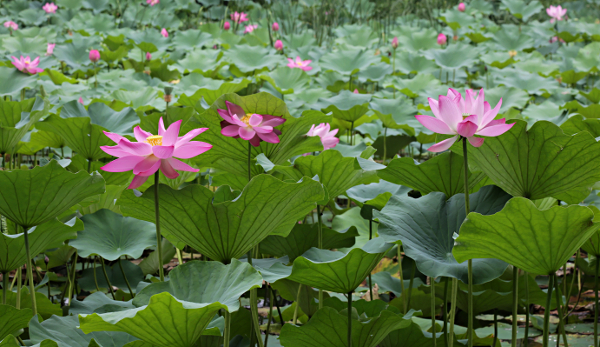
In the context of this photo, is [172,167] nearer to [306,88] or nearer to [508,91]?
[306,88]

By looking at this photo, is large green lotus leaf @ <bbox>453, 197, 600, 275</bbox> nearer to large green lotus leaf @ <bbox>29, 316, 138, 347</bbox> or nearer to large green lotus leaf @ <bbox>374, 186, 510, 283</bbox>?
large green lotus leaf @ <bbox>374, 186, 510, 283</bbox>

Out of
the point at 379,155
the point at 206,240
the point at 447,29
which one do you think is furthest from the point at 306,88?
the point at 447,29

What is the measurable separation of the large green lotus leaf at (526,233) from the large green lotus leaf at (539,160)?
141 mm

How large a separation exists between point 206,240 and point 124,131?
0.81 m

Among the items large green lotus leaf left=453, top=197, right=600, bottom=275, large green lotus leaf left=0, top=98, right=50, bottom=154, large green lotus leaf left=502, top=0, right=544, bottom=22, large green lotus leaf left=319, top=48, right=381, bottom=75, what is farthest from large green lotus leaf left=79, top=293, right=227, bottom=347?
large green lotus leaf left=502, top=0, right=544, bottom=22

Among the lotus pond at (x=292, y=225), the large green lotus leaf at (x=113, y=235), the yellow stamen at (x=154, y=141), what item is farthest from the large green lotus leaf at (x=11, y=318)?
the yellow stamen at (x=154, y=141)

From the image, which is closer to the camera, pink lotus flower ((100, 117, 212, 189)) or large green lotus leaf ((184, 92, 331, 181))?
pink lotus flower ((100, 117, 212, 189))

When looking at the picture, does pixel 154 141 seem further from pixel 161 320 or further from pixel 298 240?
pixel 298 240

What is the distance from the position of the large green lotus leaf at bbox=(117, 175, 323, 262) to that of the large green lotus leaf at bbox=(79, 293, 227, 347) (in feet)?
0.56

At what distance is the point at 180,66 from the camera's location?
2926 mm

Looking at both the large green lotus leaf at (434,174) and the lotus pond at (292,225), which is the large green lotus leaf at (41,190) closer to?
the lotus pond at (292,225)

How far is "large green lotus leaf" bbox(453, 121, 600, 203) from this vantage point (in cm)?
79

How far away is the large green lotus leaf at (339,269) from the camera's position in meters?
0.72

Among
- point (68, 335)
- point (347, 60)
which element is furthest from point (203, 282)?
point (347, 60)
